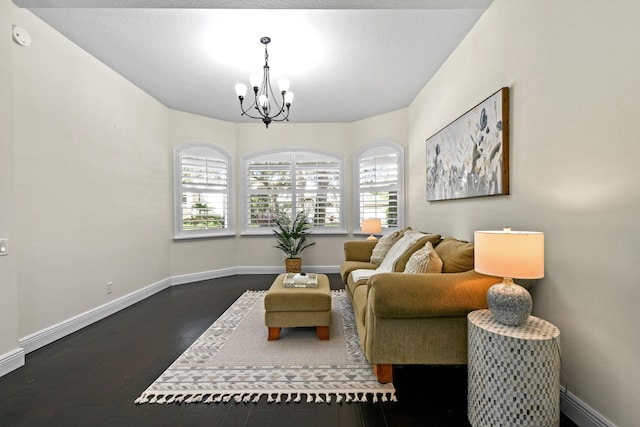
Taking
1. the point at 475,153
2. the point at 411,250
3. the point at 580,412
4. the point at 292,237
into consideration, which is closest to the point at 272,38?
the point at 475,153

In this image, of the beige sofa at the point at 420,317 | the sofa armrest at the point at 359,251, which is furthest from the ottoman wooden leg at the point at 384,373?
the sofa armrest at the point at 359,251

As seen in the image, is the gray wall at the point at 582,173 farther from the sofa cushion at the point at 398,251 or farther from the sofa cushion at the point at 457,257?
the sofa cushion at the point at 398,251

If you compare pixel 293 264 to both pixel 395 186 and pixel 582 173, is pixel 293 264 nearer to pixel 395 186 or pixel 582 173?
pixel 395 186

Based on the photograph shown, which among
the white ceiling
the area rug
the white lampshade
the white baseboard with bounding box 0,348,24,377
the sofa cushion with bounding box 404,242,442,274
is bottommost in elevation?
the area rug

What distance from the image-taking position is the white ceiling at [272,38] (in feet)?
7.42

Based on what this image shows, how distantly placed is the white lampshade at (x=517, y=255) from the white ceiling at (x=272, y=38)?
1.95 m

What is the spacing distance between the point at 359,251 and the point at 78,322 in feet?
10.8

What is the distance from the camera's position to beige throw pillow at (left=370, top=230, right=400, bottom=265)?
3.51 metres

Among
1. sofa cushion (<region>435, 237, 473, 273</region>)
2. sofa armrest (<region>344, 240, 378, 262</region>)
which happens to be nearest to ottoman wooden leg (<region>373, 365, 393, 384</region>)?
sofa cushion (<region>435, 237, 473, 273</region>)

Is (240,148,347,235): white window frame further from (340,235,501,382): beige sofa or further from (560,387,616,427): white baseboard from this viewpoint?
(560,387,616,427): white baseboard

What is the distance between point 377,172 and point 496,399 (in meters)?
3.94

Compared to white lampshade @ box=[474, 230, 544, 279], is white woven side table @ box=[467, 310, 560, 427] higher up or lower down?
lower down

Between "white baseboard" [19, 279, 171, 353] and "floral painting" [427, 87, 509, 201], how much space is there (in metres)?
4.10

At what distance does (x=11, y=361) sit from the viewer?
210cm
